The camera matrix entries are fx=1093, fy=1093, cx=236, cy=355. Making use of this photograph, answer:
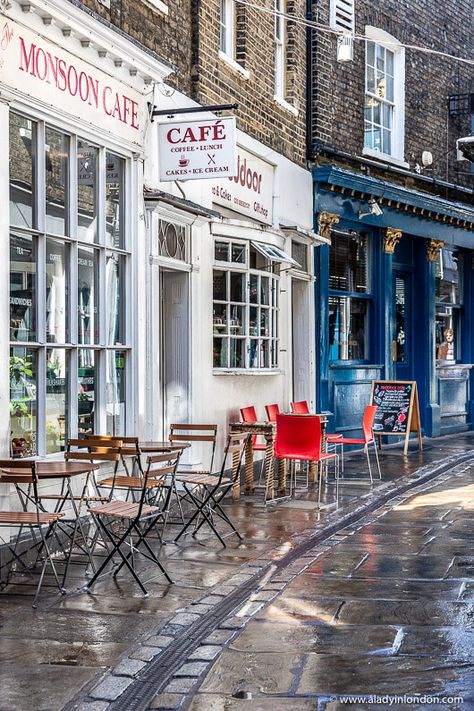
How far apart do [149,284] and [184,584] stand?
409cm

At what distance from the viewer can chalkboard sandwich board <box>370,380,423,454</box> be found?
17062mm

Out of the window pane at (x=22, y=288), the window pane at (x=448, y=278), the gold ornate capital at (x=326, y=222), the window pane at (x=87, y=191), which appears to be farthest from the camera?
the window pane at (x=448, y=278)

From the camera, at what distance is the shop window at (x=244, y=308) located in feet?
44.2

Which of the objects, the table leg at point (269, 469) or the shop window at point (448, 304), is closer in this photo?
the table leg at point (269, 469)

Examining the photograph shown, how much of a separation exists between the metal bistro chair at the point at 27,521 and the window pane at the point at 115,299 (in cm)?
243

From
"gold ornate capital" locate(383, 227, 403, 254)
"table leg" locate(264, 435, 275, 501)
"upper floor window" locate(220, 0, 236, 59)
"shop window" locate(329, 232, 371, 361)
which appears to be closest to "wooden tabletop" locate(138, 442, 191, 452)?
"table leg" locate(264, 435, 275, 501)

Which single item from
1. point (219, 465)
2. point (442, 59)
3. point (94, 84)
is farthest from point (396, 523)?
point (442, 59)

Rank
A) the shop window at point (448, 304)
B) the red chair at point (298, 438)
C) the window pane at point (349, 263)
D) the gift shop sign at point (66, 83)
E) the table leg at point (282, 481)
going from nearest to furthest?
1. the gift shop sign at point (66, 83)
2. the red chair at point (298, 438)
3. the table leg at point (282, 481)
4. the window pane at point (349, 263)
5. the shop window at point (448, 304)

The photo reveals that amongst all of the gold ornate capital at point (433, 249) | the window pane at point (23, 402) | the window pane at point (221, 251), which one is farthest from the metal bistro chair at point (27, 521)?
the gold ornate capital at point (433, 249)

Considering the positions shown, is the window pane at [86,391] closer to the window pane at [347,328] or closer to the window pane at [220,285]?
the window pane at [220,285]

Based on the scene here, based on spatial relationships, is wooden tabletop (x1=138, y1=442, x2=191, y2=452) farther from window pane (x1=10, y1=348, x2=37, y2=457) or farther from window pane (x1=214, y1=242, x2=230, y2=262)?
window pane (x1=214, y1=242, x2=230, y2=262)

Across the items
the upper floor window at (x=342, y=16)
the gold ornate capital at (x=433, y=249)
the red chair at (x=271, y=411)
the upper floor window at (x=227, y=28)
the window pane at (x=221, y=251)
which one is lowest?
the red chair at (x=271, y=411)

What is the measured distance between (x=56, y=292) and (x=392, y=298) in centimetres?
1099

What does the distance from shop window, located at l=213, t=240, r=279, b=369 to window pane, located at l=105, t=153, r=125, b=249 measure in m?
2.67
